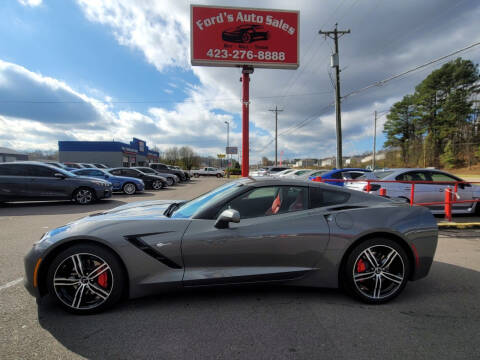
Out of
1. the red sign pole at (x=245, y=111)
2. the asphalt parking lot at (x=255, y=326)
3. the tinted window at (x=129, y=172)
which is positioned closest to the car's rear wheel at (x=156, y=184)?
the tinted window at (x=129, y=172)

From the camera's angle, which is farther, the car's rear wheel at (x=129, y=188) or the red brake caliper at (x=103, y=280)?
the car's rear wheel at (x=129, y=188)

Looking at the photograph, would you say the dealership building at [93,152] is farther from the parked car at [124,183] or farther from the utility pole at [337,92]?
the utility pole at [337,92]

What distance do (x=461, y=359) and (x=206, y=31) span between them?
14.6 meters

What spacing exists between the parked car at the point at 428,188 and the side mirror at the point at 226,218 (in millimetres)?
5725

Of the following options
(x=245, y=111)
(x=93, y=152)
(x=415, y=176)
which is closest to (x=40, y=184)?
(x=245, y=111)

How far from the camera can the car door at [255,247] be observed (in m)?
2.27

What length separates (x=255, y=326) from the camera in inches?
82.6

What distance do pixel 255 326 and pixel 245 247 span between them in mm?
665

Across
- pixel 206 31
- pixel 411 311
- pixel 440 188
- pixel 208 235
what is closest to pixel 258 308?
pixel 208 235

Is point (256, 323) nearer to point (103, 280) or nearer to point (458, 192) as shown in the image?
point (103, 280)

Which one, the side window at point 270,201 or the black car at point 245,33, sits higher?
the black car at point 245,33

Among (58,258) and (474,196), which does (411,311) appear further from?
(474,196)

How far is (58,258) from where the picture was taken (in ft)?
7.29

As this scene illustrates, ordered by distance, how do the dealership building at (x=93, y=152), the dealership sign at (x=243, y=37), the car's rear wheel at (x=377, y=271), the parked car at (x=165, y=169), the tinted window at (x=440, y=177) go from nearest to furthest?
the car's rear wheel at (x=377, y=271) → the tinted window at (x=440, y=177) → the dealership sign at (x=243, y=37) → the parked car at (x=165, y=169) → the dealership building at (x=93, y=152)
